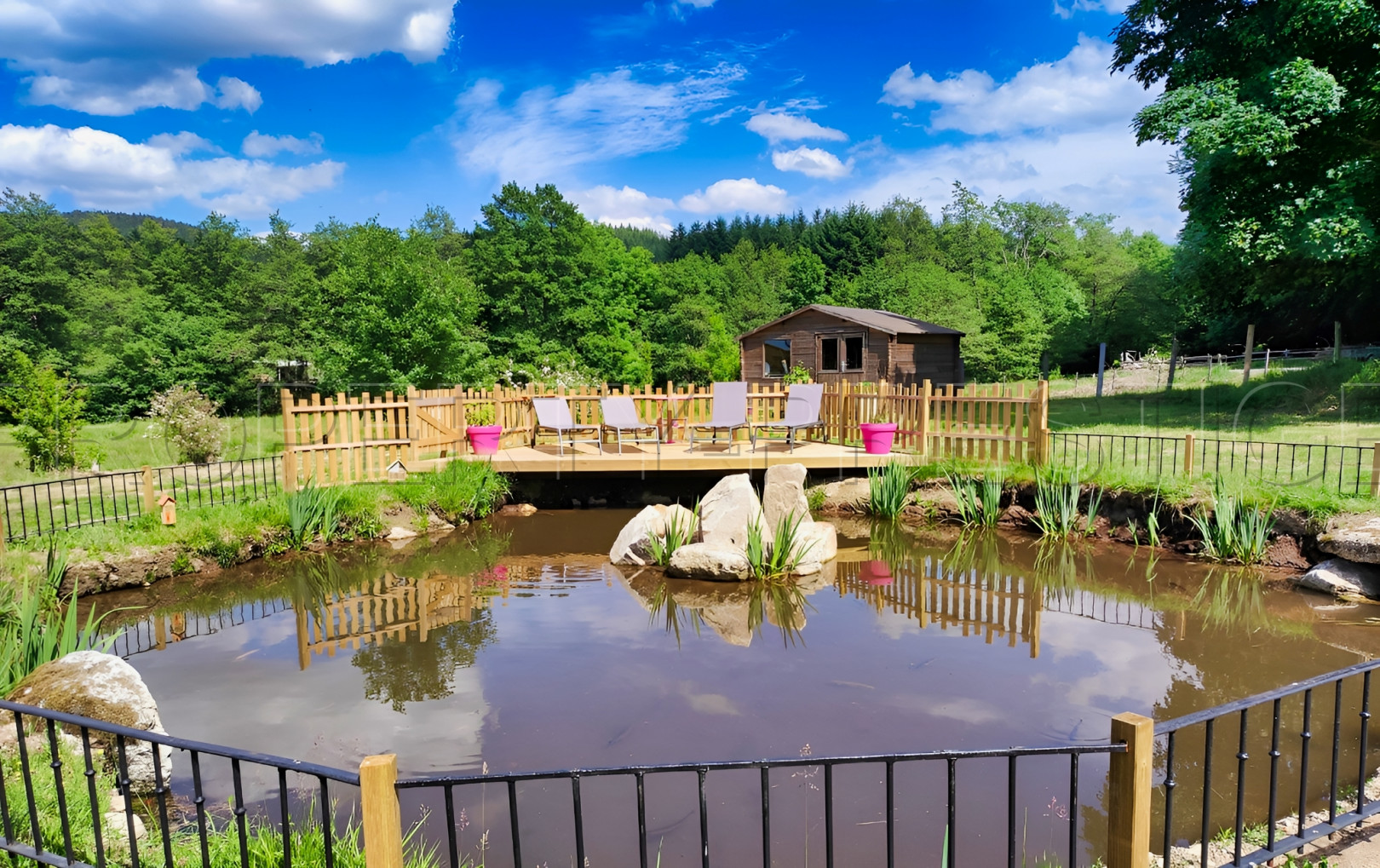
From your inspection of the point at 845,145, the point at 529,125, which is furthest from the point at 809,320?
the point at 845,145

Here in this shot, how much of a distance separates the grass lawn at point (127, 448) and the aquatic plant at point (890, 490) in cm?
1229

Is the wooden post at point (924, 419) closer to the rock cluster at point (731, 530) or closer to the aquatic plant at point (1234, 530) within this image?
the rock cluster at point (731, 530)

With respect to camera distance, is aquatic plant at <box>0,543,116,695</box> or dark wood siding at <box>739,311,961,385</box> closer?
aquatic plant at <box>0,543,116,695</box>

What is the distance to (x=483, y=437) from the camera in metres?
11.9

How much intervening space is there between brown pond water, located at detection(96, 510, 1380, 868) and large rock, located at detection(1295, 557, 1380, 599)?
0.26 meters

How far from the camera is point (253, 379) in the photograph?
108 ft

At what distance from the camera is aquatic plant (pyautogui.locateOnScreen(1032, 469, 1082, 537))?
9.37 meters

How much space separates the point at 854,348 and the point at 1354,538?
18656 millimetres

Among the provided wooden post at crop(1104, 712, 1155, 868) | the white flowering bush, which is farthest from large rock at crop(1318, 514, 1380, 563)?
the white flowering bush

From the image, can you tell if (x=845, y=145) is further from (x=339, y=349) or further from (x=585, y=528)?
(x=585, y=528)

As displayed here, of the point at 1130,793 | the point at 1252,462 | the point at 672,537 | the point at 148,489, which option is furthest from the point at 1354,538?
the point at 148,489

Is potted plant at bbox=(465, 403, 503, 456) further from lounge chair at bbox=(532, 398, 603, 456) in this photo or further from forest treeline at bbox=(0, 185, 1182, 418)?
forest treeline at bbox=(0, 185, 1182, 418)

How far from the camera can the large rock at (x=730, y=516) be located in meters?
8.34

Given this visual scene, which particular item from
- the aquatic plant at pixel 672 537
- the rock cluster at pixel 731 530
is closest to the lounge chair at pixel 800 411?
the rock cluster at pixel 731 530
